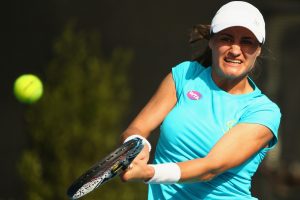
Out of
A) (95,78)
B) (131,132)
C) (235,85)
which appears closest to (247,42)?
(235,85)

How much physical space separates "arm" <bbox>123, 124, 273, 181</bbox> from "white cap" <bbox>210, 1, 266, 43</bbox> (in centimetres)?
45

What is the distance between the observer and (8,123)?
8.48 meters

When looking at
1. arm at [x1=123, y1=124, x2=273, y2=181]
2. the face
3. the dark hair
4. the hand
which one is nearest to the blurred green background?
the dark hair

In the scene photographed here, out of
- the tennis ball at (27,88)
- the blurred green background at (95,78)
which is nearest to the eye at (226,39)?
the tennis ball at (27,88)

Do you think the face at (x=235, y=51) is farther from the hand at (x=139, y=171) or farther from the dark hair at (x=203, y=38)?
the hand at (x=139, y=171)

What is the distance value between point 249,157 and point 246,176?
187mm

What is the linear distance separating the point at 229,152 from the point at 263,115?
0.93 ft

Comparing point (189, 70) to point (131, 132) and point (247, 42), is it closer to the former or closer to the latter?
point (247, 42)

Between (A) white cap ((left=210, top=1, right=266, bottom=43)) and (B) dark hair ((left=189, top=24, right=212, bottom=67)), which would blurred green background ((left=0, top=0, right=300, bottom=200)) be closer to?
(B) dark hair ((left=189, top=24, right=212, bottom=67))

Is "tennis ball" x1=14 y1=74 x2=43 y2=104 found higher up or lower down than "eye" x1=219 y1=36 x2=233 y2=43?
lower down

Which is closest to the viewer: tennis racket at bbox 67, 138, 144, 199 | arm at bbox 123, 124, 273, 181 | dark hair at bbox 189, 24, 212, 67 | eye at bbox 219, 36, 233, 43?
tennis racket at bbox 67, 138, 144, 199

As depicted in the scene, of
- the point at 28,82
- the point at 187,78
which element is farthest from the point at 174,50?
the point at 187,78

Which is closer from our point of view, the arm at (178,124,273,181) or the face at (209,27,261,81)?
the arm at (178,124,273,181)

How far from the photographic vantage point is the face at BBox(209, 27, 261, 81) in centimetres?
436
